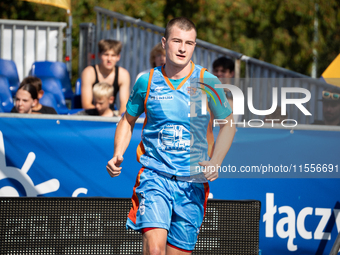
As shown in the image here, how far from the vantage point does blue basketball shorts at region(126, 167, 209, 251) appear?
321cm

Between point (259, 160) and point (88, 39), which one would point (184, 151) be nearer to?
point (259, 160)

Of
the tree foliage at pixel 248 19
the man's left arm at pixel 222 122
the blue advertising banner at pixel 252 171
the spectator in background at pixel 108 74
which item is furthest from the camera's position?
the tree foliage at pixel 248 19

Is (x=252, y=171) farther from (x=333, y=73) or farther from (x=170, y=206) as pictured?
(x=333, y=73)

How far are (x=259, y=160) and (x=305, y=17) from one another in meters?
14.7

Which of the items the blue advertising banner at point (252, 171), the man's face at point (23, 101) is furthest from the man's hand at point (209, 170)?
the man's face at point (23, 101)

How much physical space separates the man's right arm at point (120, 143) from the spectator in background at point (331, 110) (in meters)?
2.42

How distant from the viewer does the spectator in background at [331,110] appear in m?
5.00

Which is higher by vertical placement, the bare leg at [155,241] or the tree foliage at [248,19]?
the tree foliage at [248,19]

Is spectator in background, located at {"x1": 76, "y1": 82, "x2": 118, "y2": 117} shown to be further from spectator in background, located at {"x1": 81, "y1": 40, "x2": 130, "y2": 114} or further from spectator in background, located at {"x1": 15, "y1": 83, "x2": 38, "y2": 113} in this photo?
spectator in background, located at {"x1": 15, "y1": 83, "x2": 38, "y2": 113}

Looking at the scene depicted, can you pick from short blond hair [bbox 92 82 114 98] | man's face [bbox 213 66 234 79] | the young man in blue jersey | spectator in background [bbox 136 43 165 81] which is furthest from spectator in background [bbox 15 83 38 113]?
the young man in blue jersey

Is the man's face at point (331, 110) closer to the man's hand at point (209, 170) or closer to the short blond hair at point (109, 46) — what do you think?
the man's hand at point (209, 170)

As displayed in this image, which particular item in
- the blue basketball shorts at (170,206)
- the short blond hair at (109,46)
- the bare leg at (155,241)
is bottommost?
the bare leg at (155,241)

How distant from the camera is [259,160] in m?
4.68

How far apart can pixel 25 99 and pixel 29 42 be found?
3.37 meters
